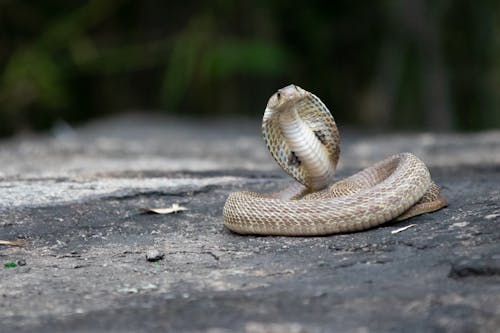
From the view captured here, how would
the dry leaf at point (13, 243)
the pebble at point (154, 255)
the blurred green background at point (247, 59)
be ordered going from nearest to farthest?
1. the pebble at point (154, 255)
2. the dry leaf at point (13, 243)
3. the blurred green background at point (247, 59)

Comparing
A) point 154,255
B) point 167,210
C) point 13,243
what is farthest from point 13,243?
point 167,210

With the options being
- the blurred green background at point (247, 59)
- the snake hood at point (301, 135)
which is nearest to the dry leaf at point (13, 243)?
the snake hood at point (301, 135)

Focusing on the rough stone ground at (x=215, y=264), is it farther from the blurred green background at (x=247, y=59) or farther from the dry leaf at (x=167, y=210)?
the blurred green background at (x=247, y=59)

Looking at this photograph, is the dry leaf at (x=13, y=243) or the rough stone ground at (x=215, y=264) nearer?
the rough stone ground at (x=215, y=264)

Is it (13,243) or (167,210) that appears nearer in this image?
(13,243)

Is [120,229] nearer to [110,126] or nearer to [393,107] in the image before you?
[110,126]

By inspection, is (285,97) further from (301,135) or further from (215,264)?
(215,264)
